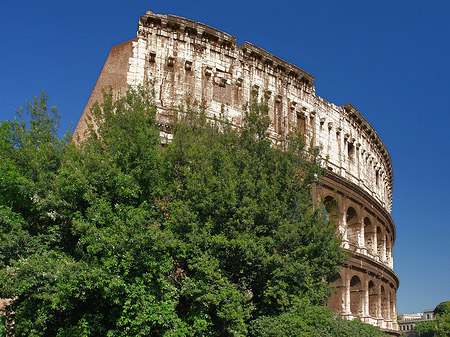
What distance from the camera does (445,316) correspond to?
37.8 m

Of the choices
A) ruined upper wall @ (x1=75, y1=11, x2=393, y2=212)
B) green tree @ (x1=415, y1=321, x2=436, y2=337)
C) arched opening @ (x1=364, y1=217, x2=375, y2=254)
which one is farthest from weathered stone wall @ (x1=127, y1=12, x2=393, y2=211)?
green tree @ (x1=415, y1=321, x2=436, y2=337)

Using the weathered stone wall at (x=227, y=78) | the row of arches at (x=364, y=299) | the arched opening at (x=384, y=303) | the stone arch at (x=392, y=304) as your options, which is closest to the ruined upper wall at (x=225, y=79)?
the weathered stone wall at (x=227, y=78)

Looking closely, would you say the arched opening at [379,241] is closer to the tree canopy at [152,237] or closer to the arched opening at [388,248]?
the arched opening at [388,248]

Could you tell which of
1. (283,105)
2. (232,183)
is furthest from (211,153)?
(283,105)

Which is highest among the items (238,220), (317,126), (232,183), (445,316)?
(317,126)

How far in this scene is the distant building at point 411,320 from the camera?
10388 centimetres

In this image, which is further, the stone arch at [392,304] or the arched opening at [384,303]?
the stone arch at [392,304]

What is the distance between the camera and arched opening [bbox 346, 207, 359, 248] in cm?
2692

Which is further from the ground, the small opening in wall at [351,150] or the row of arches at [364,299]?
the small opening in wall at [351,150]

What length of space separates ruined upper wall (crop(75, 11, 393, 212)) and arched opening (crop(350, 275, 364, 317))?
223 inches

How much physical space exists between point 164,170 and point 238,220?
2.71m

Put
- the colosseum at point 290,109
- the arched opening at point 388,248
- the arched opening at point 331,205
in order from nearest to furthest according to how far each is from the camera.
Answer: the colosseum at point 290,109 < the arched opening at point 331,205 < the arched opening at point 388,248

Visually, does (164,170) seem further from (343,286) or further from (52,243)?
(343,286)

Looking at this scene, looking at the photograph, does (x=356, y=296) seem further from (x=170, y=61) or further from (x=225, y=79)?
(x=170, y=61)
